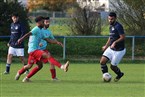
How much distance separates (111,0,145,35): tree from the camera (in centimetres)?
3281

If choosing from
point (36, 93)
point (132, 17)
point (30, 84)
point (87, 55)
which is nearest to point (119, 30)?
point (30, 84)

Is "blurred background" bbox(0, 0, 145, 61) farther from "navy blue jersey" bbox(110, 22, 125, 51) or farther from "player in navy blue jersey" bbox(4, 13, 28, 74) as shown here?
"navy blue jersey" bbox(110, 22, 125, 51)

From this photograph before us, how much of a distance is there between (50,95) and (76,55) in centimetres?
1671

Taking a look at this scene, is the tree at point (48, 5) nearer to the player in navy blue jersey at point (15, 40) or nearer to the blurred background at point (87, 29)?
the blurred background at point (87, 29)

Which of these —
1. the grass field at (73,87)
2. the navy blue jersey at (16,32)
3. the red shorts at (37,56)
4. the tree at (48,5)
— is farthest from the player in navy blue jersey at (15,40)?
the tree at (48,5)

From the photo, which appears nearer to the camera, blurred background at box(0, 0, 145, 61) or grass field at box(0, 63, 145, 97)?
grass field at box(0, 63, 145, 97)

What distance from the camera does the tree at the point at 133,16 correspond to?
32812 millimetres

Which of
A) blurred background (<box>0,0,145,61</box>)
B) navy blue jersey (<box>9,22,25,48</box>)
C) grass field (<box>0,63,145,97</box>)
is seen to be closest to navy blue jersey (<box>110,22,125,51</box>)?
grass field (<box>0,63,145,97</box>)

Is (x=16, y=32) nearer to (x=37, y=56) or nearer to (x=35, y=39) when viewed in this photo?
(x=35, y=39)

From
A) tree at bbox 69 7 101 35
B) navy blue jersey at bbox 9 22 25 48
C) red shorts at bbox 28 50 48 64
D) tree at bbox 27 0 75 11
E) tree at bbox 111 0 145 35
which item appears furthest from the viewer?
tree at bbox 27 0 75 11

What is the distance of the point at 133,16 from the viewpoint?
33.4 m

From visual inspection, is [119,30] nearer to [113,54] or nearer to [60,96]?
[113,54]

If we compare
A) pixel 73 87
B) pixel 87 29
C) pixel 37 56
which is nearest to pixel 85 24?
pixel 87 29

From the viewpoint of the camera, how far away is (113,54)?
18000 millimetres
